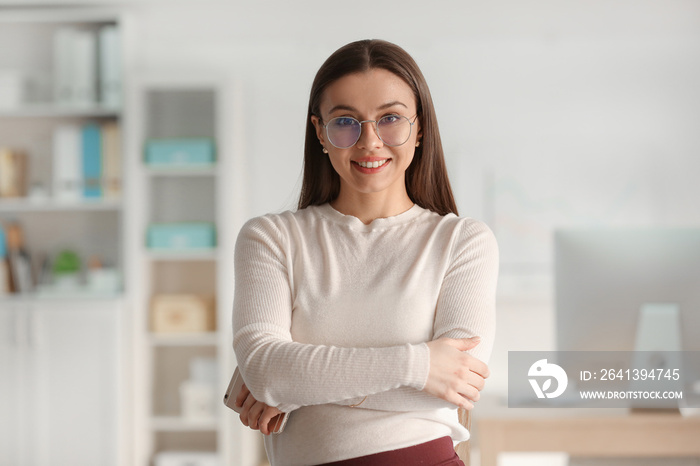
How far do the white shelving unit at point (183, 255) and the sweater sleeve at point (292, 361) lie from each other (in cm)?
241

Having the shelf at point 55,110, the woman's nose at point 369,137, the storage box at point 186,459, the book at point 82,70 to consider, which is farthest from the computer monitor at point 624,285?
the book at point 82,70

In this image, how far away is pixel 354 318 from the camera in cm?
118

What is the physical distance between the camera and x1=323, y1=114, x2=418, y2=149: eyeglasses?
1250mm

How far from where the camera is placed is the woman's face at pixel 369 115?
1.25m

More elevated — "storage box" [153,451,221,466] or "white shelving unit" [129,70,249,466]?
"white shelving unit" [129,70,249,466]

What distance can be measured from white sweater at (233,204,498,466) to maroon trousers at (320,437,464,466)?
0.5 inches

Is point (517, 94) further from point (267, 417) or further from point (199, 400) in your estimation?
point (267, 417)

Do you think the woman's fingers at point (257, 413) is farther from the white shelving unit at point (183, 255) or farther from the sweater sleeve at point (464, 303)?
the white shelving unit at point (183, 255)

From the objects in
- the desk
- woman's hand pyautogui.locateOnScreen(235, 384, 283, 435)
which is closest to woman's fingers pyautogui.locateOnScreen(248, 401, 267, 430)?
woman's hand pyautogui.locateOnScreen(235, 384, 283, 435)

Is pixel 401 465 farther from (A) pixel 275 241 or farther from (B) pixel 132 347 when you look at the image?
(B) pixel 132 347

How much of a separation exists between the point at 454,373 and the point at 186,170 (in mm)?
2739

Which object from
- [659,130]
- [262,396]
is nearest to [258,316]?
[262,396]

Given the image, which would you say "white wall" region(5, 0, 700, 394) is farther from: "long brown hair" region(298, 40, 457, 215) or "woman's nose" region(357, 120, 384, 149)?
"woman's nose" region(357, 120, 384, 149)

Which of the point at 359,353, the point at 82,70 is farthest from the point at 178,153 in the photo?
the point at 359,353
